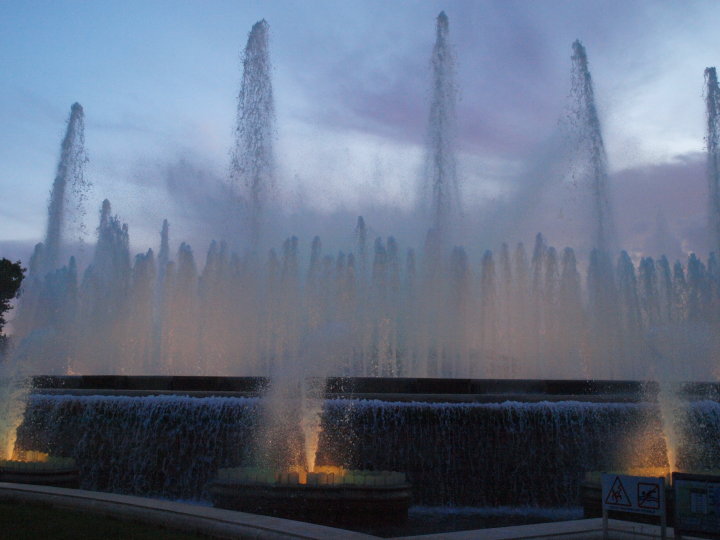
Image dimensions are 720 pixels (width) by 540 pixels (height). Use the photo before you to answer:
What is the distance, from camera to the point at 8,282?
43.9m

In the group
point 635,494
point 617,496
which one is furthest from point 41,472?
point 635,494

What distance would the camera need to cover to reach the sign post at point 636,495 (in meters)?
6.75

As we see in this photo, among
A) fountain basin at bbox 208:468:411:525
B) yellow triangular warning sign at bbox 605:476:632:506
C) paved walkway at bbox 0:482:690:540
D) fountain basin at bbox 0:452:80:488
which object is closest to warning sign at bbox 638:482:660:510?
yellow triangular warning sign at bbox 605:476:632:506

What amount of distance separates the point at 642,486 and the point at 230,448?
8.93m

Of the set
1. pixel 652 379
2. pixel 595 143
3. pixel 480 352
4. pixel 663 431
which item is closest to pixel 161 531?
pixel 663 431

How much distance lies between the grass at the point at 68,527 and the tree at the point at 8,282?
127ft

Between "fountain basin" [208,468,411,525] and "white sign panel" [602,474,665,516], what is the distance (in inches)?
174

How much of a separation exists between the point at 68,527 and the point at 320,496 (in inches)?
160

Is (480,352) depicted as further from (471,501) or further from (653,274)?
(471,501)

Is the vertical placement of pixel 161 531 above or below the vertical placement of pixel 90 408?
below

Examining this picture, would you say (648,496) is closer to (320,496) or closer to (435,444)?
(320,496)

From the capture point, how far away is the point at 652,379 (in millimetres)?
15242

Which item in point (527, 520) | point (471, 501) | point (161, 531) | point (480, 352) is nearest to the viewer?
point (161, 531)

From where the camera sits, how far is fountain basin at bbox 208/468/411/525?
10.7 m
